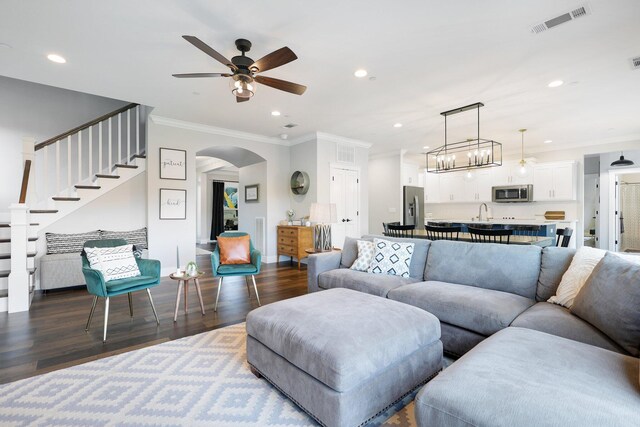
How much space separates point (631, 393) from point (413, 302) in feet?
4.89

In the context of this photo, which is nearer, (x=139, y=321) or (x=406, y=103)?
(x=139, y=321)

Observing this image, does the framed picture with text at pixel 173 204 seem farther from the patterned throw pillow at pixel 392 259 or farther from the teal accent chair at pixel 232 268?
the patterned throw pillow at pixel 392 259

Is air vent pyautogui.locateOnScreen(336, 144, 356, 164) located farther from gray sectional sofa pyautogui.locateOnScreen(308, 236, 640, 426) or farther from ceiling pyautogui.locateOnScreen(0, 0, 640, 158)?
gray sectional sofa pyautogui.locateOnScreen(308, 236, 640, 426)

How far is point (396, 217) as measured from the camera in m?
8.19

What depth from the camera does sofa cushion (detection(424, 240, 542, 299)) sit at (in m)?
2.52

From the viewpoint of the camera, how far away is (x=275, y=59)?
8.77 ft

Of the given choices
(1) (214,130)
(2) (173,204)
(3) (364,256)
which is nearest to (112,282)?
(3) (364,256)

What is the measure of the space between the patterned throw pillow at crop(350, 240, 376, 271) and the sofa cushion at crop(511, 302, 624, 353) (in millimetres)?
1530

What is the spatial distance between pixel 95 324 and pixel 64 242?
7.64 ft

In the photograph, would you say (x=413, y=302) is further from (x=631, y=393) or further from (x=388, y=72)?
(x=388, y=72)

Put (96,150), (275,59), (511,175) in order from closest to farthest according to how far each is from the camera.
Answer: (275,59), (96,150), (511,175)

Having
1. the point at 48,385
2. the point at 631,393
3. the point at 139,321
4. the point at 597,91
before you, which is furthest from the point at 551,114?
the point at 48,385

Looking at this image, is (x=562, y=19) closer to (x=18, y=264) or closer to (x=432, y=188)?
(x=18, y=264)

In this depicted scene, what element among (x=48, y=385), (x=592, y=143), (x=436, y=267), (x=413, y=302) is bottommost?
(x=48, y=385)
